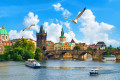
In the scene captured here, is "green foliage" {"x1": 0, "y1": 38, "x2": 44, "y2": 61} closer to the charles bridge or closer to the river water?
the charles bridge

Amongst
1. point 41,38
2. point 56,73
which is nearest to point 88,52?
point 41,38

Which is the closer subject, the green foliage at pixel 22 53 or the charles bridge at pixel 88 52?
the green foliage at pixel 22 53

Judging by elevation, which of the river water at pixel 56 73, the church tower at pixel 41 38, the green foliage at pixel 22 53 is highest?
the church tower at pixel 41 38

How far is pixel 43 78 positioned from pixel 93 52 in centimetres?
8312

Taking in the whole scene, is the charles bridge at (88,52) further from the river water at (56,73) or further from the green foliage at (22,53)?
the river water at (56,73)

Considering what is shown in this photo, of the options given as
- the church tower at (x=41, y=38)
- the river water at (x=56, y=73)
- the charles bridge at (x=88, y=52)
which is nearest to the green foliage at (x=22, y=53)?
the charles bridge at (x=88, y=52)

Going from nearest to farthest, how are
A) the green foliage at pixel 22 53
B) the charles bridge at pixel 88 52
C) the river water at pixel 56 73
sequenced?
the river water at pixel 56 73 < the green foliage at pixel 22 53 < the charles bridge at pixel 88 52

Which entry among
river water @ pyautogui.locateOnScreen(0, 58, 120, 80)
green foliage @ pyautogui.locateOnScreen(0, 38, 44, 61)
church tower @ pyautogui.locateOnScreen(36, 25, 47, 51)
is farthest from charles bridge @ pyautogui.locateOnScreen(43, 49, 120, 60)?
river water @ pyautogui.locateOnScreen(0, 58, 120, 80)

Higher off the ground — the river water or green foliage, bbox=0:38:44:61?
green foliage, bbox=0:38:44:61

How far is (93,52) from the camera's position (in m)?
131

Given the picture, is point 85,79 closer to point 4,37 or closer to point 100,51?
point 100,51

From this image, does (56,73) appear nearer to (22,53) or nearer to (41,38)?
(22,53)

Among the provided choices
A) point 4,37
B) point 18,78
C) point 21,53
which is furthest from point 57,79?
point 4,37

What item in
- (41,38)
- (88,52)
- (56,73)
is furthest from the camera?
(41,38)
